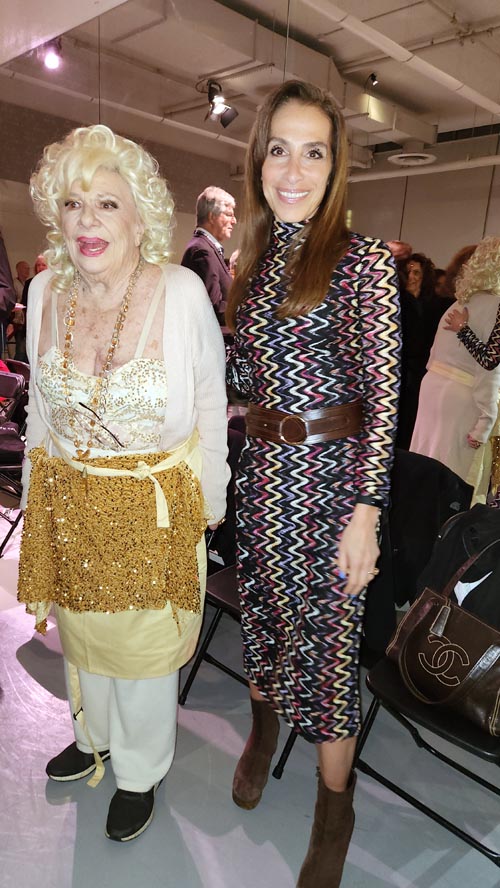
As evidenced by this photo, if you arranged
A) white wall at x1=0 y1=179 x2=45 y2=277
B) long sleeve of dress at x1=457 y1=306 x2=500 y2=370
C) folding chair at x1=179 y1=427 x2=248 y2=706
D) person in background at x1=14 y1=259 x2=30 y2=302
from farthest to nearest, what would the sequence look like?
1. person in background at x1=14 y1=259 x2=30 y2=302
2. white wall at x1=0 y1=179 x2=45 y2=277
3. long sleeve of dress at x1=457 y1=306 x2=500 y2=370
4. folding chair at x1=179 y1=427 x2=248 y2=706

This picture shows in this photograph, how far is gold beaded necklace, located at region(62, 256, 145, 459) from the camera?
1548mm

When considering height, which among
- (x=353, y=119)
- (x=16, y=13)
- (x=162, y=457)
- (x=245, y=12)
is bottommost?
(x=162, y=457)

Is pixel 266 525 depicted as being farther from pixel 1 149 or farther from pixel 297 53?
pixel 1 149

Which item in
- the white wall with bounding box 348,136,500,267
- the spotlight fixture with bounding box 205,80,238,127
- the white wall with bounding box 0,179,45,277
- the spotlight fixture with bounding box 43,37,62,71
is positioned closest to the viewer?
the white wall with bounding box 348,136,500,267

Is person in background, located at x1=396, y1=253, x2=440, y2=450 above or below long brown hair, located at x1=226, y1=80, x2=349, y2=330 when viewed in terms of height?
below

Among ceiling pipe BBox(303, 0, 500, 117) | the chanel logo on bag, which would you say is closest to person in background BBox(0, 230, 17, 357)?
ceiling pipe BBox(303, 0, 500, 117)

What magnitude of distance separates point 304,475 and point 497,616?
0.77 m

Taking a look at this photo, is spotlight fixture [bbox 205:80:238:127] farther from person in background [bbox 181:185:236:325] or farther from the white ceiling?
person in background [bbox 181:185:236:325]

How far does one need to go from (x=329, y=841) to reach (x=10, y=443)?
293cm

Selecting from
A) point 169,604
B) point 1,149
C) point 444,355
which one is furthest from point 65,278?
point 1,149

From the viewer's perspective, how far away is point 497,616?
5.75 feet

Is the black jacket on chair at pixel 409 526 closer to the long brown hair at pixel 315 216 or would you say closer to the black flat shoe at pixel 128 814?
the black flat shoe at pixel 128 814

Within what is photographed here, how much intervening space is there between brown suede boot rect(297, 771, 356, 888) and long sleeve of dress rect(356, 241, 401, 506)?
0.81 m

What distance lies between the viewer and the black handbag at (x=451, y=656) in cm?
→ 159
